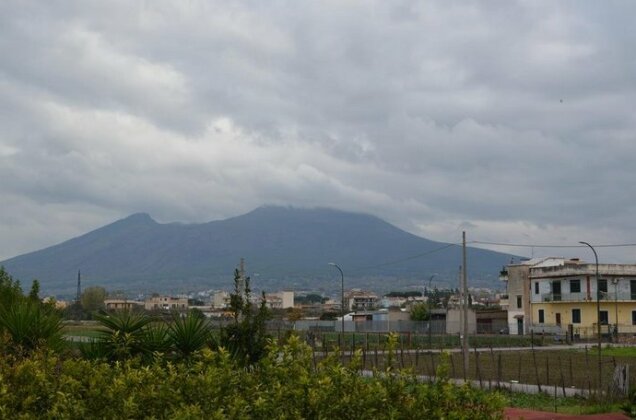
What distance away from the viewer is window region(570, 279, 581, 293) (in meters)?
81.4

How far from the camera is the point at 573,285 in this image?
81.9 meters

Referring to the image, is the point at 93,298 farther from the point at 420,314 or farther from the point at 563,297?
the point at 563,297

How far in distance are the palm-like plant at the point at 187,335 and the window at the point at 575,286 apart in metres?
73.5

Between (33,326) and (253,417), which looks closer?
(253,417)

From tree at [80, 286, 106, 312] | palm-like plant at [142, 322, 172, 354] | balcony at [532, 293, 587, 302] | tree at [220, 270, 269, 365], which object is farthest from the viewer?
tree at [80, 286, 106, 312]

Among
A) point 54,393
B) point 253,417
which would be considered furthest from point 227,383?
point 54,393

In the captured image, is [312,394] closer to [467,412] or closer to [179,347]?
[467,412]

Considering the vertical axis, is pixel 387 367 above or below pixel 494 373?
above

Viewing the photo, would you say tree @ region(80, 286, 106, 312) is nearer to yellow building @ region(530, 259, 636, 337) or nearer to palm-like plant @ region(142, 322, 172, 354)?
yellow building @ region(530, 259, 636, 337)

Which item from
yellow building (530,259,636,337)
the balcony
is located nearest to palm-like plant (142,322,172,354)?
yellow building (530,259,636,337)

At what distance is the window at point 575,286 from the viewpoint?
8144cm

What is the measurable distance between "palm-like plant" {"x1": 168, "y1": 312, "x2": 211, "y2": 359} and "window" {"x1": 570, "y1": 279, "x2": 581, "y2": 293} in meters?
73.5

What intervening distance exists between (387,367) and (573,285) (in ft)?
260

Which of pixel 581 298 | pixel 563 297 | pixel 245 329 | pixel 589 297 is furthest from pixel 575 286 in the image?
pixel 245 329
